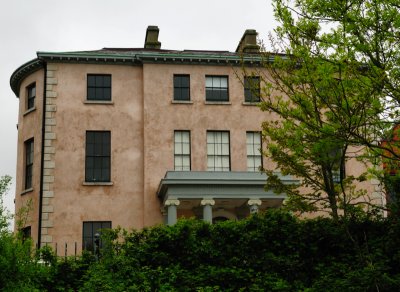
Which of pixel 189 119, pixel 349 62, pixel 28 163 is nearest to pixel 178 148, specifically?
pixel 189 119

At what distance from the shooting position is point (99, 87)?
103 feet

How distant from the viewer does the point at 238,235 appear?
1645 cm

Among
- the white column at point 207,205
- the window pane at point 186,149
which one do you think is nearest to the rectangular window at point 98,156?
the window pane at point 186,149

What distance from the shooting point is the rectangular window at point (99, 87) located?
103 feet

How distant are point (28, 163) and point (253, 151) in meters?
Result: 11.9

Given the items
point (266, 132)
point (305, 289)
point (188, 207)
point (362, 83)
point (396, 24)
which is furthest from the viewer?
point (188, 207)

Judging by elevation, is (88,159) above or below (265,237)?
above

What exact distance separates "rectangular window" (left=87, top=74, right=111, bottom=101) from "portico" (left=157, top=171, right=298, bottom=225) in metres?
6.37

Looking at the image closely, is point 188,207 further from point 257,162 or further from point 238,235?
point 238,235

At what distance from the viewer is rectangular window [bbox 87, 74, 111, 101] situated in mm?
31359

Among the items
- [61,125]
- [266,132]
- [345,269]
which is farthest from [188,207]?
[345,269]

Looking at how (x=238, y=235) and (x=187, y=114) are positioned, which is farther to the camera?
(x=187, y=114)

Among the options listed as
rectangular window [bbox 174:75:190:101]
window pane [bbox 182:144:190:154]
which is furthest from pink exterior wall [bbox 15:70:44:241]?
window pane [bbox 182:144:190:154]

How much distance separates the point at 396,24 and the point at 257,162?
64.4 feet
